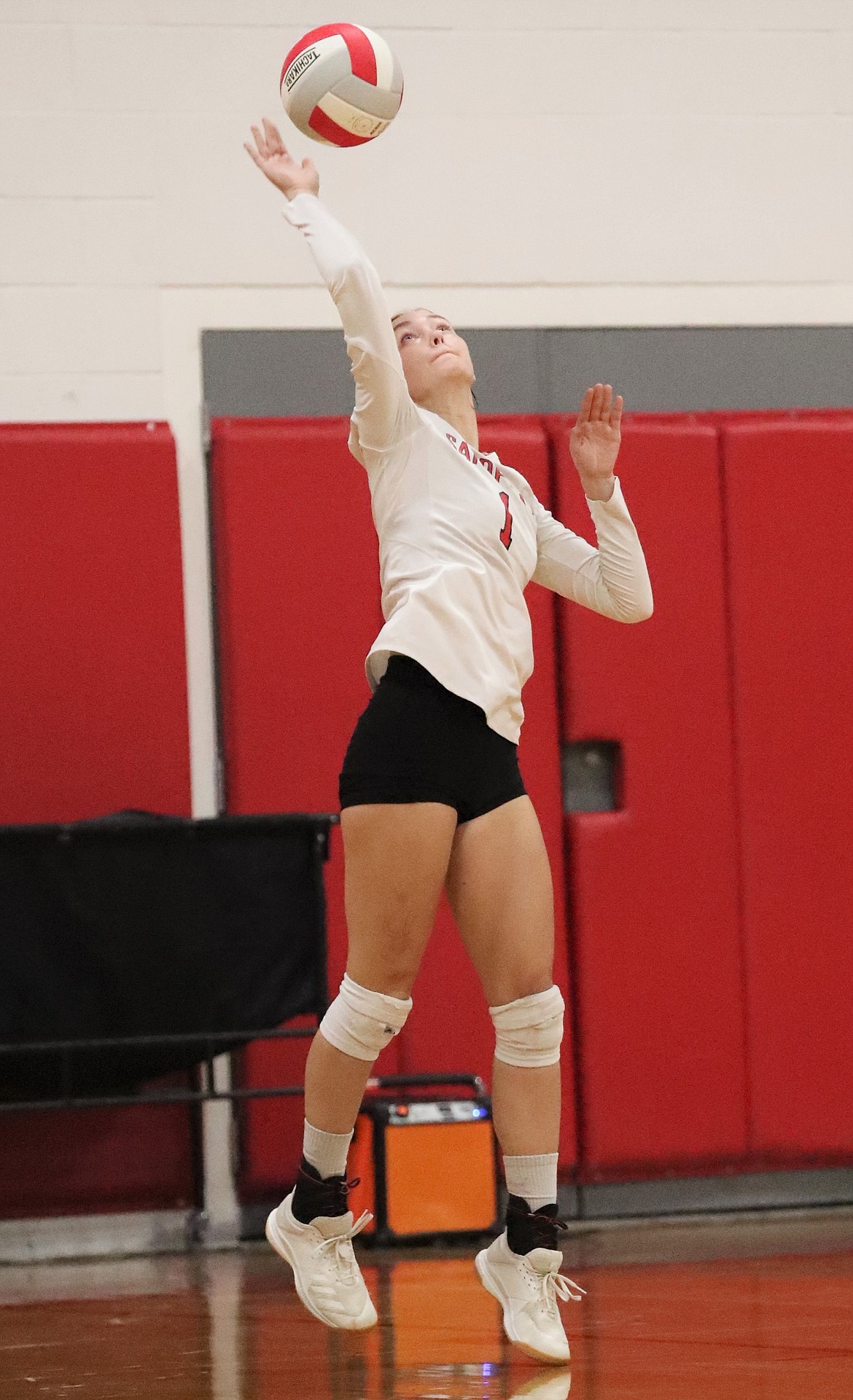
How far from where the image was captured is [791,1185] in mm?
4191

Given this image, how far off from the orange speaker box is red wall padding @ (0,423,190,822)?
3.18ft

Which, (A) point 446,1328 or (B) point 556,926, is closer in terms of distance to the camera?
(A) point 446,1328

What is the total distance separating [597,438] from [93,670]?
6.00ft

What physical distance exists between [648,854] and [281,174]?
2200 millimetres

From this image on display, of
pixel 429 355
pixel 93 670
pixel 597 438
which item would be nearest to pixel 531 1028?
pixel 597 438

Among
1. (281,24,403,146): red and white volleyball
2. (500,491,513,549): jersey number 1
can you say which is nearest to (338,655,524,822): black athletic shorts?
(500,491,513,549): jersey number 1

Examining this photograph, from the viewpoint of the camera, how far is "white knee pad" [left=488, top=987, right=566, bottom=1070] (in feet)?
7.79

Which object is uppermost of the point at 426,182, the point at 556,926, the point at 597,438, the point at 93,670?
the point at 426,182

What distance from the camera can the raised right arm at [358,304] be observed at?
2344mm

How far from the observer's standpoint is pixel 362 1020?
7.79 ft

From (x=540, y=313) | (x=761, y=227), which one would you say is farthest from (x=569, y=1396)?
(x=761, y=227)

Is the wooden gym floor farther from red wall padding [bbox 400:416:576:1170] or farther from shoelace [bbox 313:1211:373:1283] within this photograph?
red wall padding [bbox 400:416:576:1170]

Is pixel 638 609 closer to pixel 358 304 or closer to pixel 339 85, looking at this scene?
pixel 358 304

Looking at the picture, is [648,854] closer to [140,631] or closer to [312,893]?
[312,893]
